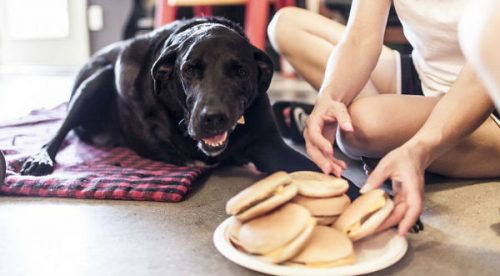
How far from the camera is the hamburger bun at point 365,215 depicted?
871 millimetres

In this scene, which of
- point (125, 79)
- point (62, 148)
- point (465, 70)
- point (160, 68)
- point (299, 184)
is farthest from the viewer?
point (62, 148)

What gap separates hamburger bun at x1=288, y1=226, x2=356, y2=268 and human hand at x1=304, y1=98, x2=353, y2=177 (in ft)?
0.79

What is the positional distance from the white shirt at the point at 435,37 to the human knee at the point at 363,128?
0.19m

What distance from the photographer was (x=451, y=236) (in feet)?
3.49

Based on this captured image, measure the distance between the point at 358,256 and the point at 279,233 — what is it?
15 centimetres

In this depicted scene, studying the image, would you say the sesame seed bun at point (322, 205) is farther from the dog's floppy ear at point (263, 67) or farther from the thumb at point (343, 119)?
the dog's floppy ear at point (263, 67)

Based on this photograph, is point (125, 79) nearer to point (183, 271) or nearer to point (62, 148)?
point (62, 148)

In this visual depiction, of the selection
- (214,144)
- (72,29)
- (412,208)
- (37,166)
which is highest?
(412,208)

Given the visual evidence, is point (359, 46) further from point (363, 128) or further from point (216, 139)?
point (216, 139)

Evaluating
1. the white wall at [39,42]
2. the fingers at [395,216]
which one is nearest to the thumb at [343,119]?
the fingers at [395,216]

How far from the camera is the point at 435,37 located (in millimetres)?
1308

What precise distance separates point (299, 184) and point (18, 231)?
57cm

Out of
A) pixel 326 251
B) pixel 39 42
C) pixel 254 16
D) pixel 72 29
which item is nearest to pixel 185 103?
pixel 326 251

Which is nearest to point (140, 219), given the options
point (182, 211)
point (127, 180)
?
point (182, 211)
